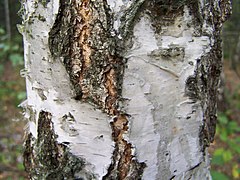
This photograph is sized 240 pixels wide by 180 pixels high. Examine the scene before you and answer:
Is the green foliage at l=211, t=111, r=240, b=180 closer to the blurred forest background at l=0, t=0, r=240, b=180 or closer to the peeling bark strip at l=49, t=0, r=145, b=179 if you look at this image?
the blurred forest background at l=0, t=0, r=240, b=180

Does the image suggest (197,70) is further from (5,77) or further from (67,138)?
(5,77)

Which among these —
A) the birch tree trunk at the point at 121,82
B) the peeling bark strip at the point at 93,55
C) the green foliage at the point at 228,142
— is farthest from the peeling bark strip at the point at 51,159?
the green foliage at the point at 228,142

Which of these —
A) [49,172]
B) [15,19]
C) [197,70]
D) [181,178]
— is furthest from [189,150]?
[15,19]

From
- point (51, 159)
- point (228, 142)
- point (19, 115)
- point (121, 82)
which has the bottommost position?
point (228, 142)

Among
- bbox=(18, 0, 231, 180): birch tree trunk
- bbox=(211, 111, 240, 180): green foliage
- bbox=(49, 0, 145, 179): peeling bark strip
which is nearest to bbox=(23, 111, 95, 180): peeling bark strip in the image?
bbox=(18, 0, 231, 180): birch tree trunk

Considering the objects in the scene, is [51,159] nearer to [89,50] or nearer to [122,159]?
[122,159]

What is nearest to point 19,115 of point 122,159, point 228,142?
point 228,142
